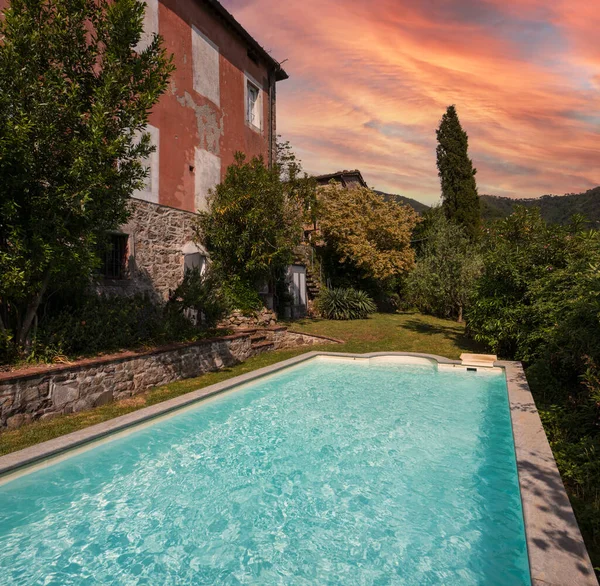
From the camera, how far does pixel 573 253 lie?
9586 millimetres

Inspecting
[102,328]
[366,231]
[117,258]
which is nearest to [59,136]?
[102,328]

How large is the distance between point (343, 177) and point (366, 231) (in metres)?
10.4

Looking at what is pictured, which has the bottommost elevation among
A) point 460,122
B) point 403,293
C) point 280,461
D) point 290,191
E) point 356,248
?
point 280,461

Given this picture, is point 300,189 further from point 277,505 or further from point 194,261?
point 277,505

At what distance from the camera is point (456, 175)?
97.6ft

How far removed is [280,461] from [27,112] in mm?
6510

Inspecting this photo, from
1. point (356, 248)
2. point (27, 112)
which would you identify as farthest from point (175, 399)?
point (356, 248)

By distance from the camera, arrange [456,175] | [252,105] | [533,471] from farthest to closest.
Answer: [456,175] → [252,105] → [533,471]

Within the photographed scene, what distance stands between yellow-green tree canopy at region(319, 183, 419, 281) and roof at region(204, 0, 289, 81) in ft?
18.9

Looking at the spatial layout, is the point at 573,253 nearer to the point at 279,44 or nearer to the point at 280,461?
the point at 280,461

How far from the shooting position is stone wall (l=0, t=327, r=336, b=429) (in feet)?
19.6

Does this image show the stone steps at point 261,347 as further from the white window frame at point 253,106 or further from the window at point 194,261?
the white window frame at point 253,106

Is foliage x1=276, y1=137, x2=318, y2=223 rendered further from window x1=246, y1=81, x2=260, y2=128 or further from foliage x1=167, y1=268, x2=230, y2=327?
foliage x1=167, y1=268, x2=230, y2=327

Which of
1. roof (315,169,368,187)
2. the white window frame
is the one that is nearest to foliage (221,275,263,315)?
the white window frame
